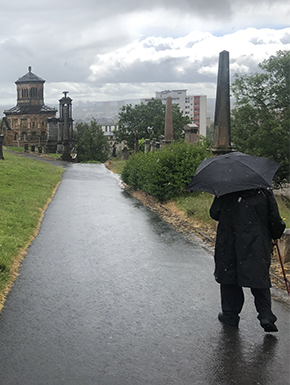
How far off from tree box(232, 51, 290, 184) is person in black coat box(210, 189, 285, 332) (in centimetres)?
3167

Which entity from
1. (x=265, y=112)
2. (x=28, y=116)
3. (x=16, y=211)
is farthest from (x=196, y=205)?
(x=28, y=116)

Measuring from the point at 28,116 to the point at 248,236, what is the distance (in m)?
96.7

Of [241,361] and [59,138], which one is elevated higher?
[59,138]

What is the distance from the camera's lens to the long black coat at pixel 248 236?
4.77 meters

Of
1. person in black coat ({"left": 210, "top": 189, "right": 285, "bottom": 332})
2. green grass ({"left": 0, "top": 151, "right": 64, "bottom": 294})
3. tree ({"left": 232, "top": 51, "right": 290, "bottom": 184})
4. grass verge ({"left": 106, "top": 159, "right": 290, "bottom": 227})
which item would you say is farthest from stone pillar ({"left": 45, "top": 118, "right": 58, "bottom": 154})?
person in black coat ({"left": 210, "top": 189, "right": 285, "bottom": 332})

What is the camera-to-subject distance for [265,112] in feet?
129

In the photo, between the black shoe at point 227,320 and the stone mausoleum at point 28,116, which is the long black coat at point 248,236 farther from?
the stone mausoleum at point 28,116

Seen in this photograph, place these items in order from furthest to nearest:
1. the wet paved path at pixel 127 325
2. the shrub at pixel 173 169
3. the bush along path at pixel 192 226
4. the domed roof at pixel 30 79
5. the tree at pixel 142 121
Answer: the domed roof at pixel 30 79, the tree at pixel 142 121, the shrub at pixel 173 169, the bush along path at pixel 192 226, the wet paved path at pixel 127 325

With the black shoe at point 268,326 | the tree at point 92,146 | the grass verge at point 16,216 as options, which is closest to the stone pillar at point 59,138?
the tree at point 92,146

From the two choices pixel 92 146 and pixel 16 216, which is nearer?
pixel 16 216

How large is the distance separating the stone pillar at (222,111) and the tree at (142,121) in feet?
186

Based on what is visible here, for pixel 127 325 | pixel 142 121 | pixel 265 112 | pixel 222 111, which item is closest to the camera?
pixel 127 325

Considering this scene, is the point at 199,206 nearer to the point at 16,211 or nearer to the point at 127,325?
the point at 16,211

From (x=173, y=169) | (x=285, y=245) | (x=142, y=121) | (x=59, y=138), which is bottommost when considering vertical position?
(x=285, y=245)
